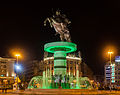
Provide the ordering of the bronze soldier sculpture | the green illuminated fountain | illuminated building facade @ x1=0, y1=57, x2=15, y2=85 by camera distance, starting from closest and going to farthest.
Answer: the green illuminated fountain
the bronze soldier sculpture
illuminated building facade @ x1=0, y1=57, x2=15, y2=85

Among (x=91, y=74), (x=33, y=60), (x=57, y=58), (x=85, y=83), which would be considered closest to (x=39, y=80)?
(x=57, y=58)

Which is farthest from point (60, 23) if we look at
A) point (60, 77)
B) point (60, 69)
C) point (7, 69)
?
point (7, 69)

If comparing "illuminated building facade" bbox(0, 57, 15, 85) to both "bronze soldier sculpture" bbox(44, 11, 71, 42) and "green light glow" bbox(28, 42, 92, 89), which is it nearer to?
"green light glow" bbox(28, 42, 92, 89)

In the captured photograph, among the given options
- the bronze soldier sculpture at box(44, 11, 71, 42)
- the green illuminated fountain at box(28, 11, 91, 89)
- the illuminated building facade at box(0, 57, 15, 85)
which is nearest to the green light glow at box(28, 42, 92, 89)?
the green illuminated fountain at box(28, 11, 91, 89)

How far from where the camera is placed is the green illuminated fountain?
28.4 m

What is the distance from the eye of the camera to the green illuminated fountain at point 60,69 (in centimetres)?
2836

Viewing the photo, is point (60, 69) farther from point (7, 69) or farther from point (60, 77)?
point (7, 69)

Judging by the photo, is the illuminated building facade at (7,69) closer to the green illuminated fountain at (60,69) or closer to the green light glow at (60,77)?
the green illuminated fountain at (60,69)

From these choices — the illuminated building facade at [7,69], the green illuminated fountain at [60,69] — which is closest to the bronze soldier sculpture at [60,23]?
the green illuminated fountain at [60,69]

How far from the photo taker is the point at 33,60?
13425cm

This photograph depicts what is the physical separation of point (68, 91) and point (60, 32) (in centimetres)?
1083

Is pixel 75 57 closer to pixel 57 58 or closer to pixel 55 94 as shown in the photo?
pixel 57 58

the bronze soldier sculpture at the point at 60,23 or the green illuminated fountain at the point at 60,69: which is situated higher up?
the bronze soldier sculpture at the point at 60,23

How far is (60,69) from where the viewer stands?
29.2 metres
